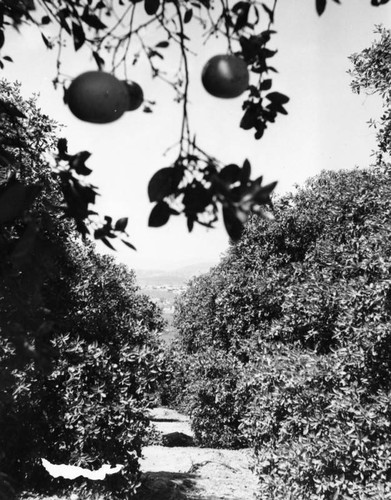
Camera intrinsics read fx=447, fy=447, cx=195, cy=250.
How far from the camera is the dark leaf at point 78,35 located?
2193 millimetres

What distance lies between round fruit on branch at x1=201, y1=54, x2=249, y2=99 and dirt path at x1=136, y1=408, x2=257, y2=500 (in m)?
7.79

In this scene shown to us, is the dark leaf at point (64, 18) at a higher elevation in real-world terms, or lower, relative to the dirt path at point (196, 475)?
higher

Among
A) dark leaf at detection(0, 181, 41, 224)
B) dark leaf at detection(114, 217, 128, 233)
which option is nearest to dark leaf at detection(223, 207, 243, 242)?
dark leaf at detection(0, 181, 41, 224)

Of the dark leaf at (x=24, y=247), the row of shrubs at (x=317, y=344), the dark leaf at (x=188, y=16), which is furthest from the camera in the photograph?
the row of shrubs at (x=317, y=344)

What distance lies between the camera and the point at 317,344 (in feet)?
29.1

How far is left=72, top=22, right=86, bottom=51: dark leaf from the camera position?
7.20 feet

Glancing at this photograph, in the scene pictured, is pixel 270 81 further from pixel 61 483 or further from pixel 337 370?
pixel 61 483

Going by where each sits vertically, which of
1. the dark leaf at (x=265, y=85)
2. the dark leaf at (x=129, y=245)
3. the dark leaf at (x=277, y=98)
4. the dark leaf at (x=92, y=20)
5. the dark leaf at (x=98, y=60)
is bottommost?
the dark leaf at (x=129, y=245)

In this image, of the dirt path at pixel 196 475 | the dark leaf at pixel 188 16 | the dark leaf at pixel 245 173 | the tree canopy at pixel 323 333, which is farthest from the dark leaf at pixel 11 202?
the dirt path at pixel 196 475

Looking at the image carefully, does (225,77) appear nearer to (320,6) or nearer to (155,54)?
(320,6)

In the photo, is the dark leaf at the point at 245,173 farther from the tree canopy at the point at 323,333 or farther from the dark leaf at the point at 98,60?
the tree canopy at the point at 323,333

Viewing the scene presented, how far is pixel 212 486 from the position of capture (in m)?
10.4

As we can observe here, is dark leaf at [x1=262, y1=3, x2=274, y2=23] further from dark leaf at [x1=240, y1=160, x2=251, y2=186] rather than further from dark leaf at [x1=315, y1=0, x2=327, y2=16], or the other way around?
dark leaf at [x1=240, y1=160, x2=251, y2=186]

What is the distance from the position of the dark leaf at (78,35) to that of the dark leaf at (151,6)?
0.39 meters
